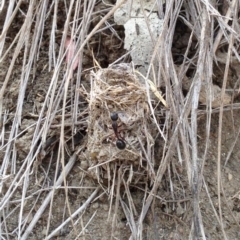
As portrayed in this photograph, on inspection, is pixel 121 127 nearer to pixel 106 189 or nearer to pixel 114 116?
pixel 114 116

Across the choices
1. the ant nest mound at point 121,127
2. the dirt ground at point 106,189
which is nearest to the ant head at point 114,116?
the ant nest mound at point 121,127

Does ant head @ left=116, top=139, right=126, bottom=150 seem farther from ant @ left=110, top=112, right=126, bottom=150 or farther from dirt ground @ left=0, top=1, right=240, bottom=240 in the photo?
dirt ground @ left=0, top=1, right=240, bottom=240

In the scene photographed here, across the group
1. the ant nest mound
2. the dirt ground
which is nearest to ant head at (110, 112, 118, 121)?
the ant nest mound

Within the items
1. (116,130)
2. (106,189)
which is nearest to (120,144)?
(116,130)

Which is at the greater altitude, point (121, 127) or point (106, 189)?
point (121, 127)

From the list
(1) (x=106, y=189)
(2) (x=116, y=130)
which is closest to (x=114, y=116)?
(2) (x=116, y=130)

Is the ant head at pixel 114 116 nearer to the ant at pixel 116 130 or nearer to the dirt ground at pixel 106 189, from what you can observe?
the ant at pixel 116 130
